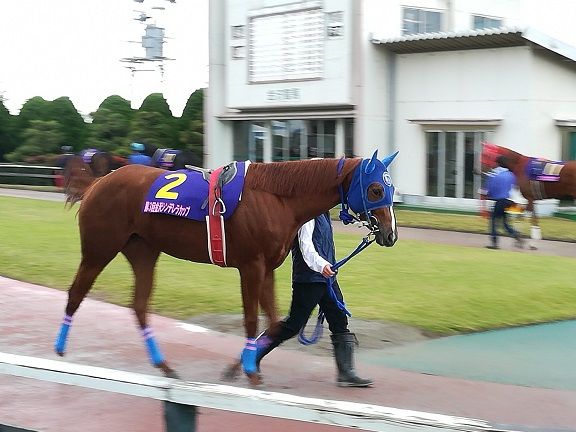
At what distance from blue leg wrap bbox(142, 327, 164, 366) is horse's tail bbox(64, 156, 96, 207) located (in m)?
1.88

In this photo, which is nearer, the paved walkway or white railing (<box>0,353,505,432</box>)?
white railing (<box>0,353,505,432</box>)

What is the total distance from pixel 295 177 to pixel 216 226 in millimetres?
715

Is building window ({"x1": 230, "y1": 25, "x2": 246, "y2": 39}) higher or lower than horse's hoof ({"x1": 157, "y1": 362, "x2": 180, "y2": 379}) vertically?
higher

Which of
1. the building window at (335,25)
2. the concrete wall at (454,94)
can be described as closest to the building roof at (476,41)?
the concrete wall at (454,94)

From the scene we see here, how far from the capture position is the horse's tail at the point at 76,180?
772 centimetres

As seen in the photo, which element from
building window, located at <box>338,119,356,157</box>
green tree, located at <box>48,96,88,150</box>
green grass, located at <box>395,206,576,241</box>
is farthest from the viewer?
green tree, located at <box>48,96,88,150</box>

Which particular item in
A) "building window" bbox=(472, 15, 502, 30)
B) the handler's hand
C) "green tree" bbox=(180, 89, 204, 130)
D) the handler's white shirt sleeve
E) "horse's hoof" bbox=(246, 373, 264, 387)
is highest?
"building window" bbox=(472, 15, 502, 30)

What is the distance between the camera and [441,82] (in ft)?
79.6

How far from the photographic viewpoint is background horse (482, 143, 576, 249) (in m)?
16.0

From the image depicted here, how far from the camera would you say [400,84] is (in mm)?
25500

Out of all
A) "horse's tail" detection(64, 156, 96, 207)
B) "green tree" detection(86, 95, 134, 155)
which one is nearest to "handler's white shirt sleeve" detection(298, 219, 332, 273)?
"horse's tail" detection(64, 156, 96, 207)

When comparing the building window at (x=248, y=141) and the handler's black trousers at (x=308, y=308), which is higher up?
the building window at (x=248, y=141)

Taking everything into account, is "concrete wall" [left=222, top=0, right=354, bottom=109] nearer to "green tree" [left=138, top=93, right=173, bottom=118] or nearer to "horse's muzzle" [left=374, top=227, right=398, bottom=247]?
"green tree" [left=138, top=93, right=173, bottom=118]

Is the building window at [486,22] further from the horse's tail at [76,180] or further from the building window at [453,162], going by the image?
the horse's tail at [76,180]
